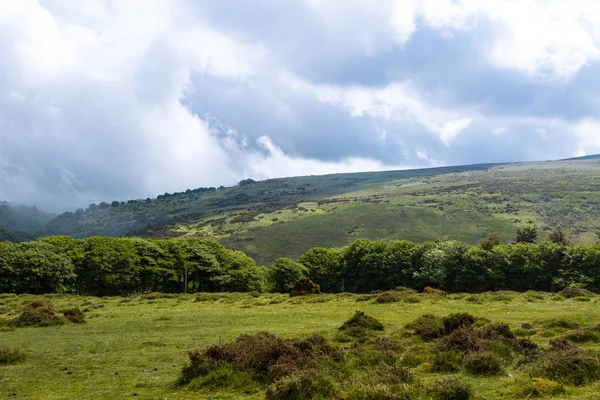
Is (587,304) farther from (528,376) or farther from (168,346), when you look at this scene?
(168,346)

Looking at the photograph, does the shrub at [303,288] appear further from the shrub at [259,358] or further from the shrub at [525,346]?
the shrub at [525,346]

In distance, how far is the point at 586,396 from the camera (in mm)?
12945

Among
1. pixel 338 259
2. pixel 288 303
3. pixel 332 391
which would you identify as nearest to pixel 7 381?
pixel 332 391

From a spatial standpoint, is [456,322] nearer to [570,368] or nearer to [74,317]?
[570,368]

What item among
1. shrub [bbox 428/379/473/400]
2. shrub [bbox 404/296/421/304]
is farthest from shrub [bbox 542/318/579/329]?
shrub [bbox 404/296/421/304]

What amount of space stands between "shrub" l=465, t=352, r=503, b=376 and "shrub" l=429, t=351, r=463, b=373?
1.90 feet

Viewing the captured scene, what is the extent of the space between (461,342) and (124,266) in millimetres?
89747

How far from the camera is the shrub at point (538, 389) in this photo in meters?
13.6

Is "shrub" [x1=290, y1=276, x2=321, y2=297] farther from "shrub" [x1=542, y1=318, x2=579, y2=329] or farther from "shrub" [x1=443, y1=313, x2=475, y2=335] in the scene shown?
"shrub" [x1=542, y1=318, x2=579, y2=329]

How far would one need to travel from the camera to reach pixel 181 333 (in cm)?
3359

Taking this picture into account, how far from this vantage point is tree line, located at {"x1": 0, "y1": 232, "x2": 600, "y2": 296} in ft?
269

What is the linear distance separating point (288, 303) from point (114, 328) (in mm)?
23993

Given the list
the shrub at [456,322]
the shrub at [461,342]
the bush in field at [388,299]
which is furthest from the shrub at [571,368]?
the bush in field at [388,299]

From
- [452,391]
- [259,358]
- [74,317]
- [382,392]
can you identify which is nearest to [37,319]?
[74,317]
